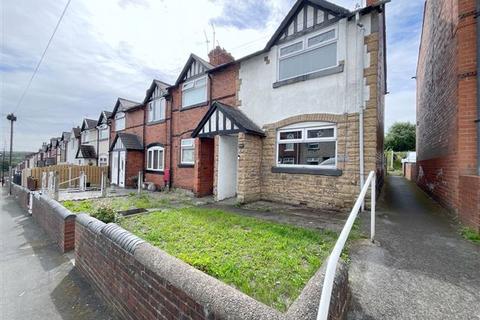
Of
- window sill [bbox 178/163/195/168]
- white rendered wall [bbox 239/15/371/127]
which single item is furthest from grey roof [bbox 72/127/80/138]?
white rendered wall [bbox 239/15/371/127]

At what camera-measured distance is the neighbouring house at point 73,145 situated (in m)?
29.9

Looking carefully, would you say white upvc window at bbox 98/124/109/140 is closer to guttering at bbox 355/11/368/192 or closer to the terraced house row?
the terraced house row

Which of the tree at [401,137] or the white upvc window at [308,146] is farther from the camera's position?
the tree at [401,137]

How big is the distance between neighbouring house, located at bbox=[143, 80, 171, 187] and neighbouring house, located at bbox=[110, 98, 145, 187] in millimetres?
567

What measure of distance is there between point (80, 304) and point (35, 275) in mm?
1977

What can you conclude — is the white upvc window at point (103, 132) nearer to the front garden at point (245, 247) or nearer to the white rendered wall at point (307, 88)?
the white rendered wall at point (307, 88)

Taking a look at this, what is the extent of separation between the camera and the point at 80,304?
3.78 m

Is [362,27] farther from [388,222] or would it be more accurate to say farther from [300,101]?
[388,222]

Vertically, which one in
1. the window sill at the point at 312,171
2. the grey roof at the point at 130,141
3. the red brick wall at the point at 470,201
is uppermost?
the grey roof at the point at 130,141

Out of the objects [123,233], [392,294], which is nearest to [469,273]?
[392,294]

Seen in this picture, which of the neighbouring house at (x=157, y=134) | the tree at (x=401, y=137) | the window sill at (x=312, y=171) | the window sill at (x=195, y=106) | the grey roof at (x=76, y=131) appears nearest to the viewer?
the window sill at (x=312, y=171)

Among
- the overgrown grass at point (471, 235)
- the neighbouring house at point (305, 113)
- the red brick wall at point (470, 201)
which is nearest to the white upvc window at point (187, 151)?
the neighbouring house at point (305, 113)

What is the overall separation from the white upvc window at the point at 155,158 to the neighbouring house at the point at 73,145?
62.8ft

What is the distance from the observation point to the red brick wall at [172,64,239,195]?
35.5 feet
